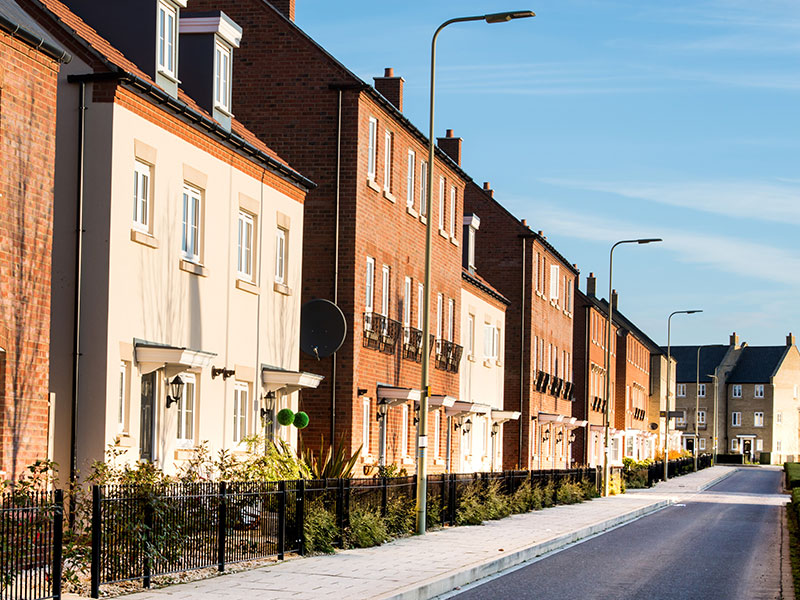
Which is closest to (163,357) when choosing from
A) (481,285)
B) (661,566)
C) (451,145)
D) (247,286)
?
(247,286)

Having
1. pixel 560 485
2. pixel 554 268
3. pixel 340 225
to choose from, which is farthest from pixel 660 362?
pixel 340 225

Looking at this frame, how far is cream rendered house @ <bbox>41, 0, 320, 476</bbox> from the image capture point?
16.8 meters

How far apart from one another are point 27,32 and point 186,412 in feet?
23.4

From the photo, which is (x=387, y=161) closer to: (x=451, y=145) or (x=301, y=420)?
(x=301, y=420)

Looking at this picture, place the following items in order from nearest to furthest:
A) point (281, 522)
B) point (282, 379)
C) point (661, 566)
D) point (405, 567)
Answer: point (405, 567) < point (281, 522) < point (661, 566) < point (282, 379)

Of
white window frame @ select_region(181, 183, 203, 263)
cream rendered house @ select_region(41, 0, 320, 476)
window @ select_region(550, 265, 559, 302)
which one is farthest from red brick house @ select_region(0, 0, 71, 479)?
window @ select_region(550, 265, 559, 302)

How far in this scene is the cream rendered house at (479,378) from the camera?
38250 mm

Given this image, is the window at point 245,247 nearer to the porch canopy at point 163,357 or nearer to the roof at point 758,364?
the porch canopy at point 163,357

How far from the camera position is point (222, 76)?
74.3 ft

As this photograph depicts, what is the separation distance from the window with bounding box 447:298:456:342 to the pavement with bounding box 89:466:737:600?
374 inches

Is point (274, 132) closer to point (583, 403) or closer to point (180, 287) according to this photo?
point (180, 287)

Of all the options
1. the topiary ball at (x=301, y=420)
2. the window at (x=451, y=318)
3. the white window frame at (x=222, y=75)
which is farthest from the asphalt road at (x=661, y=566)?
the white window frame at (x=222, y=75)

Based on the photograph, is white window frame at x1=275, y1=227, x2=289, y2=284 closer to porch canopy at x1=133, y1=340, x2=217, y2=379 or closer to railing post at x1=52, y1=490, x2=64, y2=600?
porch canopy at x1=133, y1=340, x2=217, y2=379

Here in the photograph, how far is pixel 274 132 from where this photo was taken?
2741 centimetres
